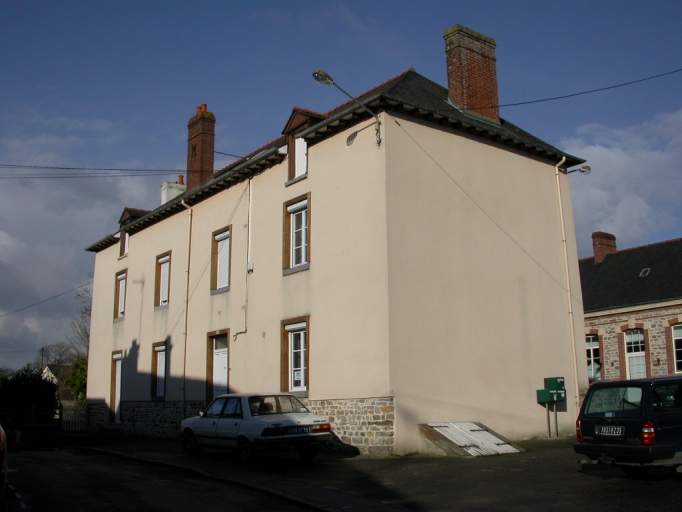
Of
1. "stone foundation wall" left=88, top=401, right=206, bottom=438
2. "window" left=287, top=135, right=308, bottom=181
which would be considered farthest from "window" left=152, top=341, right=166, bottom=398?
"window" left=287, top=135, right=308, bottom=181

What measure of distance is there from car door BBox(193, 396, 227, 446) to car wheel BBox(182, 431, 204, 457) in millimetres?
238

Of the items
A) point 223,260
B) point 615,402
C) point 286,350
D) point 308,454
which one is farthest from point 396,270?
point 223,260

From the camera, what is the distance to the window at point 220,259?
20.4m

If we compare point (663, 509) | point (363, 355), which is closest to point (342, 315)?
point (363, 355)

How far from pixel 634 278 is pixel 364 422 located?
1837cm

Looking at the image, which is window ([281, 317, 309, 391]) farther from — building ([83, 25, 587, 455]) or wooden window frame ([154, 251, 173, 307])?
wooden window frame ([154, 251, 173, 307])

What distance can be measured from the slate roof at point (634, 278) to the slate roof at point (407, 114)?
388 inches

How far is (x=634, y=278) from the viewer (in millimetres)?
28531

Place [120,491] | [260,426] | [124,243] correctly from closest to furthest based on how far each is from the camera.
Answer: [120,491] < [260,426] < [124,243]

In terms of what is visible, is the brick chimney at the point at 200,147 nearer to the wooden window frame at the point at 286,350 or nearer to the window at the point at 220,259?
the window at the point at 220,259

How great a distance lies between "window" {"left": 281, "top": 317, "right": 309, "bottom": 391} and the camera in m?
16.6

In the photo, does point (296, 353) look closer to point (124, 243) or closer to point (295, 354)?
point (295, 354)

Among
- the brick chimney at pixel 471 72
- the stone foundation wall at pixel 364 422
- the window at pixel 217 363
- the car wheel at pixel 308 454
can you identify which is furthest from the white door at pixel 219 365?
the brick chimney at pixel 471 72

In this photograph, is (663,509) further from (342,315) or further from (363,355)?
(342,315)
